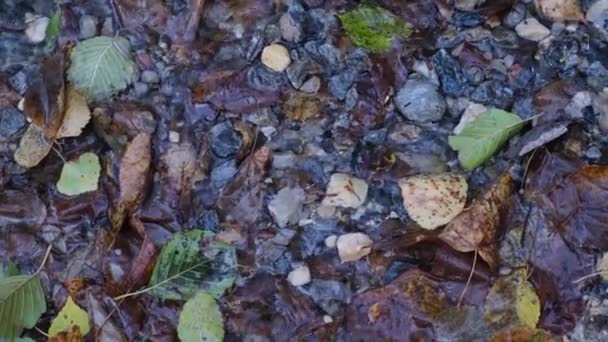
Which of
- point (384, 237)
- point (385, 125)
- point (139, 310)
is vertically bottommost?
point (139, 310)

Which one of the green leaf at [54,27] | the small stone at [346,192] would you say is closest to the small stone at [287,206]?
the small stone at [346,192]

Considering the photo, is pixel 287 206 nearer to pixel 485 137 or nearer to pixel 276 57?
pixel 276 57

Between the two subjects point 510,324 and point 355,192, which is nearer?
point 510,324

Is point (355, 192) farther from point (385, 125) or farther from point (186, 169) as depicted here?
point (186, 169)

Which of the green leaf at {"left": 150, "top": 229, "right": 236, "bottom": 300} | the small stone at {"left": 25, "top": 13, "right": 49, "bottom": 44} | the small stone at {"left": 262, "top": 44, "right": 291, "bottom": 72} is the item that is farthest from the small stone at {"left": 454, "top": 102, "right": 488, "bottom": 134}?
the small stone at {"left": 25, "top": 13, "right": 49, "bottom": 44}

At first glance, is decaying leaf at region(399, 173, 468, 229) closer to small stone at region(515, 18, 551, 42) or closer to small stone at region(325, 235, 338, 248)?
small stone at region(325, 235, 338, 248)

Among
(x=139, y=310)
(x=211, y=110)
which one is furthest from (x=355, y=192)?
(x=139, y=310)
